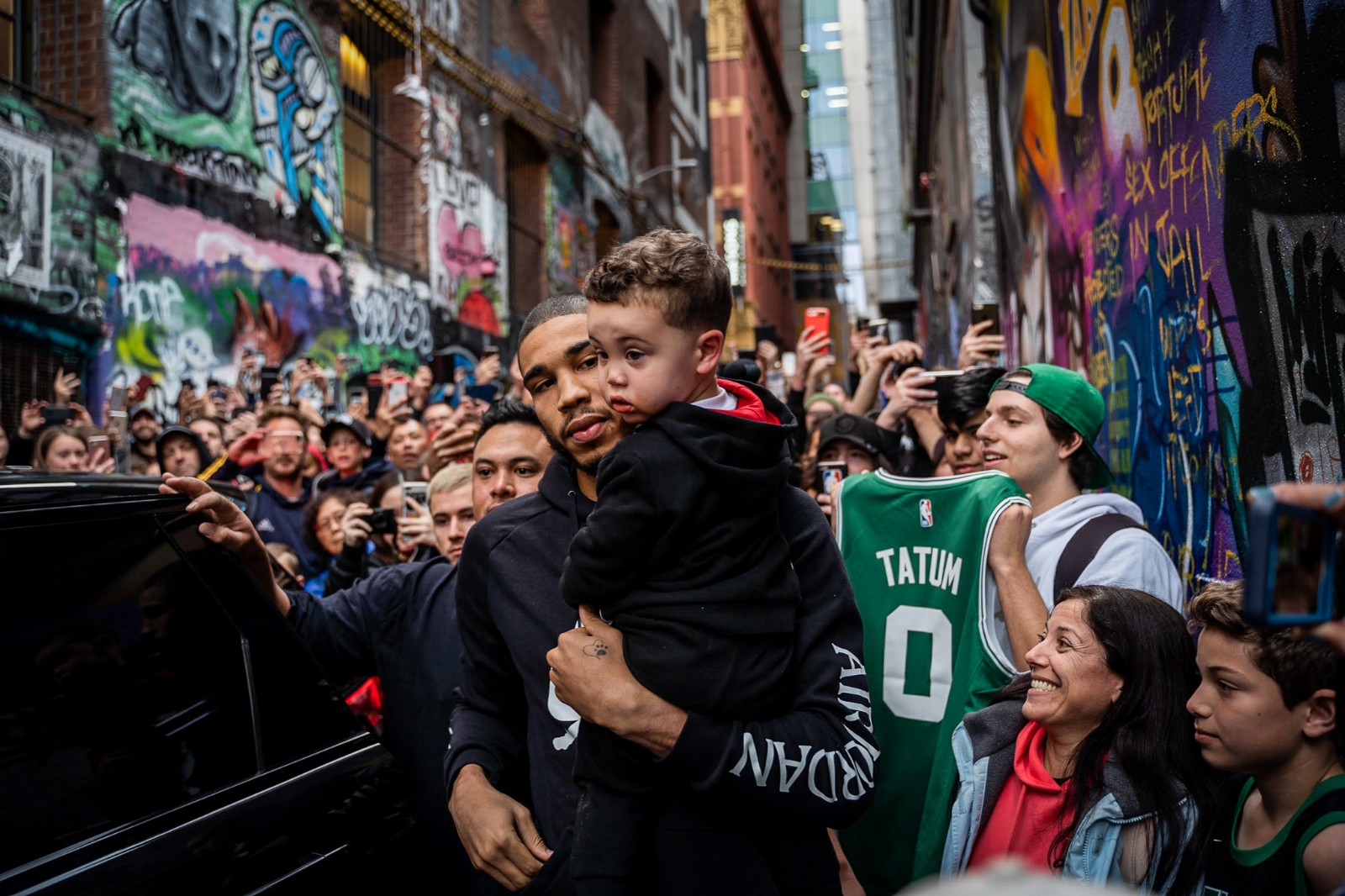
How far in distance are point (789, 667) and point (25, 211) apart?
8073 mm

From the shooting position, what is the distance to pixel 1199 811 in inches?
99.7

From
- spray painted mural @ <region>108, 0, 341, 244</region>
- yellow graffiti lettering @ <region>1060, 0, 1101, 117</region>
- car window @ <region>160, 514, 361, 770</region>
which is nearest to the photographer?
car window @ <region>160, 514, 361, 770</region>

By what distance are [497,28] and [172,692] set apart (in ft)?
56.6

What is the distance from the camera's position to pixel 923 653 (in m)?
3.26

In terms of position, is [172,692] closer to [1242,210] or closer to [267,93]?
[1242,210]

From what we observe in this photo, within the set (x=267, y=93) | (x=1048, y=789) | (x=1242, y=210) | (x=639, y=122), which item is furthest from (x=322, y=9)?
(x=639, y=122)

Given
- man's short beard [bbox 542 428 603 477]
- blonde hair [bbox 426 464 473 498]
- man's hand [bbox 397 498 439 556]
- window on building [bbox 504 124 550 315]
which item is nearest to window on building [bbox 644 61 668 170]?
window on building [bbox 504 124 550 315]

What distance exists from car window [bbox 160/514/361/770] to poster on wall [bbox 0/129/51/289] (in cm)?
661

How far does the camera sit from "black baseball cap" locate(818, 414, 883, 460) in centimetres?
524

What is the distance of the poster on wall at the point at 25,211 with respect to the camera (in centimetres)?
784

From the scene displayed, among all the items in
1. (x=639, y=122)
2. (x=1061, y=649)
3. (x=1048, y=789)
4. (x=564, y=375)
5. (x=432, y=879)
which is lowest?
(x=432, y=879)

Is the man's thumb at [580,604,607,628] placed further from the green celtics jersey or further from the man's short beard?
the green celtics jersey

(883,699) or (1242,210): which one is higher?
(1242,210)

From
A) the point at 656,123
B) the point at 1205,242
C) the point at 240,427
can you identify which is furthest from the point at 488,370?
the point at 656,123
